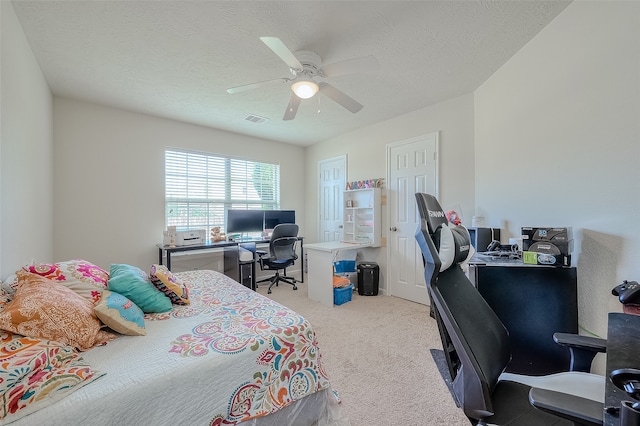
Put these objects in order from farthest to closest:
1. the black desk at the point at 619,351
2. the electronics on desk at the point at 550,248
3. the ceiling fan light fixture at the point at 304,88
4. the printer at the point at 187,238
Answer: the printer at the point at 187,238
the ceiling fan light fixture at the point at 304,88
the electronics on desk at the point at 550,248
the black desk at the point at 619,351

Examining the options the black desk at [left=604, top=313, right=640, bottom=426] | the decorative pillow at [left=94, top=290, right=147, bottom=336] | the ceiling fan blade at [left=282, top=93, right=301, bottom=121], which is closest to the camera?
A: the black desk at [left=604, top=313, right=640, bottom=426]

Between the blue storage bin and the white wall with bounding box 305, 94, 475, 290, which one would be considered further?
the blue storage bin

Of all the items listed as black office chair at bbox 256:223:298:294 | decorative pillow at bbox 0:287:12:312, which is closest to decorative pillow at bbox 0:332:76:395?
decorative pillow at bbox 0:287:12:312

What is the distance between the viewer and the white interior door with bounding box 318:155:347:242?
461 centimetres

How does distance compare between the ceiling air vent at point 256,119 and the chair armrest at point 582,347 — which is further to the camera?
the ceiling air vent at point 256,119

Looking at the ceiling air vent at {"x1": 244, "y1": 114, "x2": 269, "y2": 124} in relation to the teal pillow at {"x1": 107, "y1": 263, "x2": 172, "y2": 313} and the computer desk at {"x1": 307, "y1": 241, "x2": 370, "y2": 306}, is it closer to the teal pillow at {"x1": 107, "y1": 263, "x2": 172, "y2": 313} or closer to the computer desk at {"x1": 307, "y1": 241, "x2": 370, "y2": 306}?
the computer desk at {"x1": 307, "y1": 241, "x2": 370, "y2": 306}

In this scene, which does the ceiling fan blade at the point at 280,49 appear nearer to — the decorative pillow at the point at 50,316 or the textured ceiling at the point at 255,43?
the textured ceiling at the point at 255,43

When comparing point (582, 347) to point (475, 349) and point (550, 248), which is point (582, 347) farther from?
point (550, 248)

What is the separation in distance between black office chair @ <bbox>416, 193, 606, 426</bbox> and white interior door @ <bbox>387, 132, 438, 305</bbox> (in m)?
2.27

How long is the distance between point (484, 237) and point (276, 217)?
3.21 metres

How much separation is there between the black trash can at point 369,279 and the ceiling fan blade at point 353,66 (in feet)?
8.74

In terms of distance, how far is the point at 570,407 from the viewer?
2.26ft

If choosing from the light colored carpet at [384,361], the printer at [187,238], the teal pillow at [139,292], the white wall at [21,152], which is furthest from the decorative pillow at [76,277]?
the printer at [187,238]

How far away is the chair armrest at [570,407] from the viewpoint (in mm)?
662
